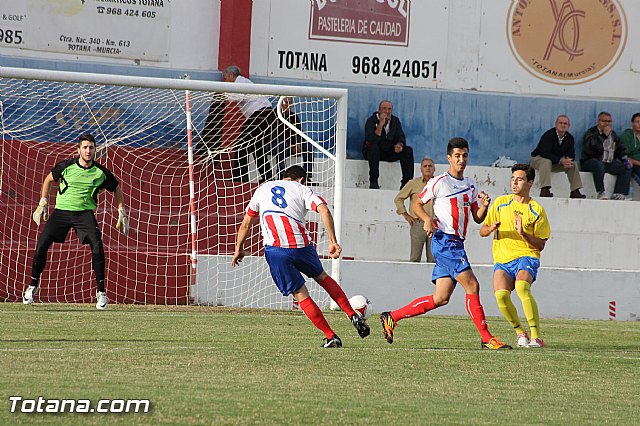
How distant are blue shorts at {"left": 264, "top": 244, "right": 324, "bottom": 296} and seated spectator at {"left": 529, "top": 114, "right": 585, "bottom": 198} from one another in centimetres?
1117

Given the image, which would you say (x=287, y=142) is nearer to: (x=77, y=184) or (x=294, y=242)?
(x=77, y=184)

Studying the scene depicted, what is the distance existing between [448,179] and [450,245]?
617 mm

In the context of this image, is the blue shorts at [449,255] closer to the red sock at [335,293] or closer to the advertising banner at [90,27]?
the red sock at [335,293]

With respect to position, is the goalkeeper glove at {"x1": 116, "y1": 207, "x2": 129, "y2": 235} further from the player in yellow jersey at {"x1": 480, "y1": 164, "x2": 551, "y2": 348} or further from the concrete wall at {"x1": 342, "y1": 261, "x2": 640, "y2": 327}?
the player in yellow jersey at {"x1": 480, "y1": 164, "x2": 551, "y2": 348}

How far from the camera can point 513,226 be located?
1064cm

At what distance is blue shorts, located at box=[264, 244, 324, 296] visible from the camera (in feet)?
31.9

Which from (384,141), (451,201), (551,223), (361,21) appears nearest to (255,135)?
(384,141)

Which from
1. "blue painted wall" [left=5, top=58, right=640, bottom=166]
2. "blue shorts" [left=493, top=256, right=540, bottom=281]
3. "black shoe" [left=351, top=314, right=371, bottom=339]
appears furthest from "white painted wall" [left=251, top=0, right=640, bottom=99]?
"black shoe" [left=351, top=314, right=371, bottom=339]

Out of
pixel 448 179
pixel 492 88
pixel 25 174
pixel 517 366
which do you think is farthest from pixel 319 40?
pixel 517 366

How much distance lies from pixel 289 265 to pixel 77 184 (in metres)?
4.67

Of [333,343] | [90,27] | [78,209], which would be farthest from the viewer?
[90,27]

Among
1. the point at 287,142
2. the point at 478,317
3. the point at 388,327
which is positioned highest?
the point at 287,142

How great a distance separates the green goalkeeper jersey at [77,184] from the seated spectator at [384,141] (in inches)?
266

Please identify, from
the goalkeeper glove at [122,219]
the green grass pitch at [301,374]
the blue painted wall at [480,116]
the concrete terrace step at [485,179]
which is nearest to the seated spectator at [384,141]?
the concrete terrace step at [485,179]
